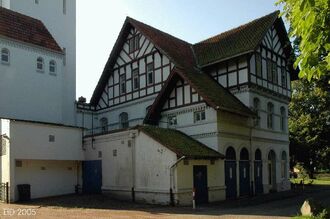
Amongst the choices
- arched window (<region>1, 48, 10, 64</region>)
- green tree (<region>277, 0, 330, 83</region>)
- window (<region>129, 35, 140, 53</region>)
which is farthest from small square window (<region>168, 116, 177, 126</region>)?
green tree (<region>277, 0, 330, 83</region>)

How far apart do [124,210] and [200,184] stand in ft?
18.8

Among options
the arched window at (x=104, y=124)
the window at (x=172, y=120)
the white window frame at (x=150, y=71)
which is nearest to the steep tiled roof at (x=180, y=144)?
the window at (x=172, y=120)

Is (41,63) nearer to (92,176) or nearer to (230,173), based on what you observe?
(92,176)

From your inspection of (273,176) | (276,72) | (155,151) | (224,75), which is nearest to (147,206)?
(155,151)

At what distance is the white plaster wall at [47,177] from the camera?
25.5m

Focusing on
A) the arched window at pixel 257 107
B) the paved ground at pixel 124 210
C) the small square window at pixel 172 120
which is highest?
the arched window at pixel 257 107

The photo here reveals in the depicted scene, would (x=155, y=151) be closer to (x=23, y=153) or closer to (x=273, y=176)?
(x=23, y=153)

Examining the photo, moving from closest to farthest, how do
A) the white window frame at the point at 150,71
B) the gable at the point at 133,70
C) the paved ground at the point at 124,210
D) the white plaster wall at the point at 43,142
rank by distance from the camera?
1. the paved ground at the point at 124,210
2. the white plaster wall at the point at 43,142
3. the gable at the point at 133,70
4. the white window frame at the point at 150,71

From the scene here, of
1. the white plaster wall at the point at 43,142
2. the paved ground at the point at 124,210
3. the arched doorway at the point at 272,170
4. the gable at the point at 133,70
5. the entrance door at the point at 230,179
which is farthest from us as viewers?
the arched doorway at the point at 272,170

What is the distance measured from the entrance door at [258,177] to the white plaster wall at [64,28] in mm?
16283

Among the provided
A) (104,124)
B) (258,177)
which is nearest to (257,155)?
(258,177)

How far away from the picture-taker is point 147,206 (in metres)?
22.4

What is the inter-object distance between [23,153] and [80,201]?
172 inches

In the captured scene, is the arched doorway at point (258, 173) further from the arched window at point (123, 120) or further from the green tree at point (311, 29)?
the green tree at point (311, 29)
